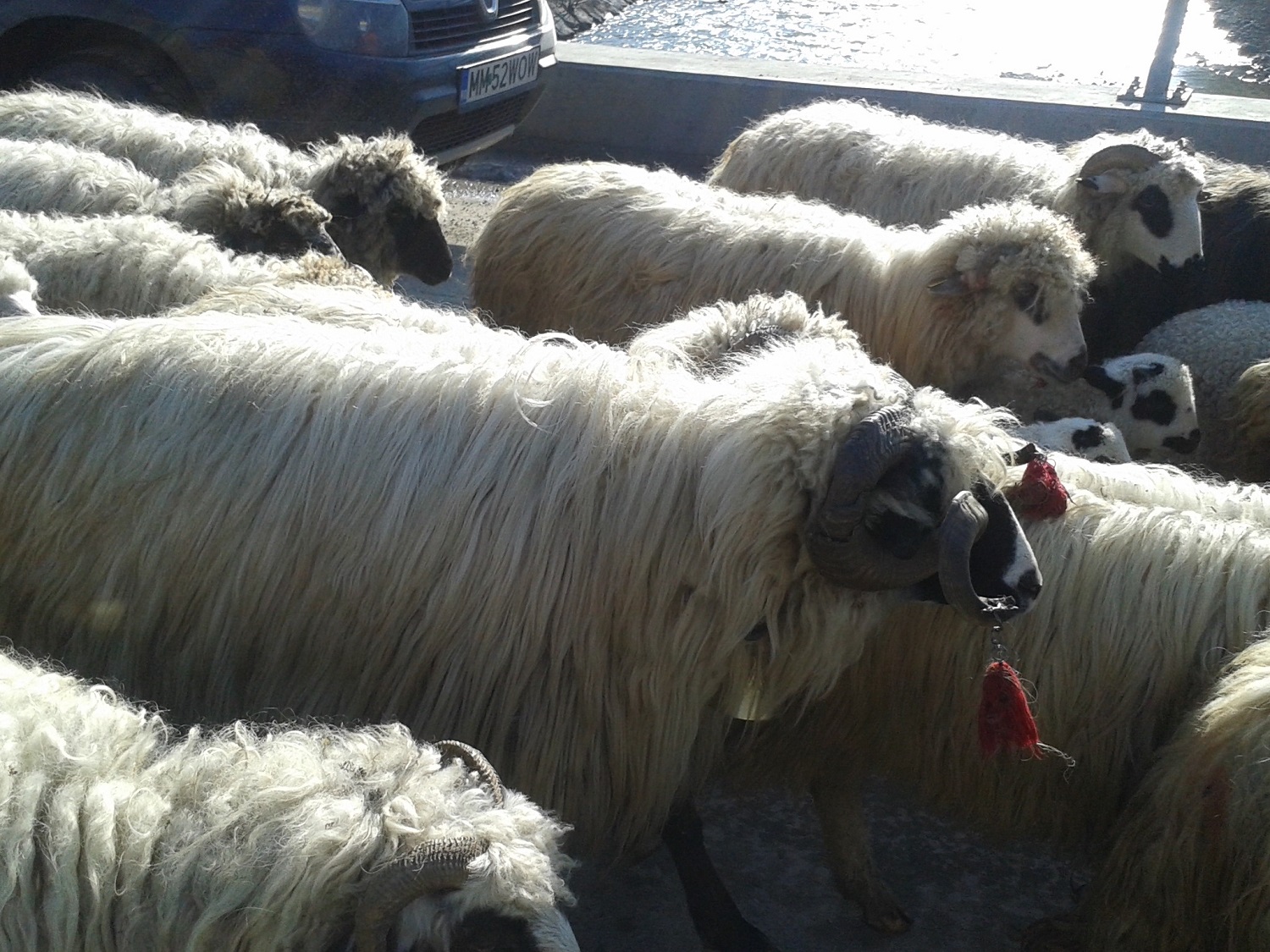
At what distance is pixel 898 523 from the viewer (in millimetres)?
2314

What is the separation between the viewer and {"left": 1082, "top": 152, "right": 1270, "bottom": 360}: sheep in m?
5.55

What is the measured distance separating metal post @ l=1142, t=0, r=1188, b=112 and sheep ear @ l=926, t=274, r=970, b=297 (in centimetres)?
465

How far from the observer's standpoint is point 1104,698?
280cm

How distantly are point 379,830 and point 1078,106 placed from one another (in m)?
7.96

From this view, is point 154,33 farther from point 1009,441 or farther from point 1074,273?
point 1009,441

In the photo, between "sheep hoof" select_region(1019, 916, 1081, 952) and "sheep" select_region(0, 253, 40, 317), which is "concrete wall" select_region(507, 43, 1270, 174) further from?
"sheep hoof" select_region(1019, 916, 1081, 952)

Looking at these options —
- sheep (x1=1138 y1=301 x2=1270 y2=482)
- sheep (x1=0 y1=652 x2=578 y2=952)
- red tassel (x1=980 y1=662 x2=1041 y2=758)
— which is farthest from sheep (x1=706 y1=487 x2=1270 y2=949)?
sheep (x1=1138 y1=301 x2=1270 y2=482)

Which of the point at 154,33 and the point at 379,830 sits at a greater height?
the point at 154,33

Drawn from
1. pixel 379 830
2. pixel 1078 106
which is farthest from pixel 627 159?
pixel 379 830

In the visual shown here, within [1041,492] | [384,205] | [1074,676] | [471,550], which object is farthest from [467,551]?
[384,205]

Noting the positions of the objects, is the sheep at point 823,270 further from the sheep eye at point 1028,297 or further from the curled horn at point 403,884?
the curled horn at point 403,884

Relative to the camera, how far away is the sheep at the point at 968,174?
548 centimetres

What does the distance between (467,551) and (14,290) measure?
1572 millimetres

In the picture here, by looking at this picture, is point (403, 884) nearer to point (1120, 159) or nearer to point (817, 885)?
point (817, 885)
